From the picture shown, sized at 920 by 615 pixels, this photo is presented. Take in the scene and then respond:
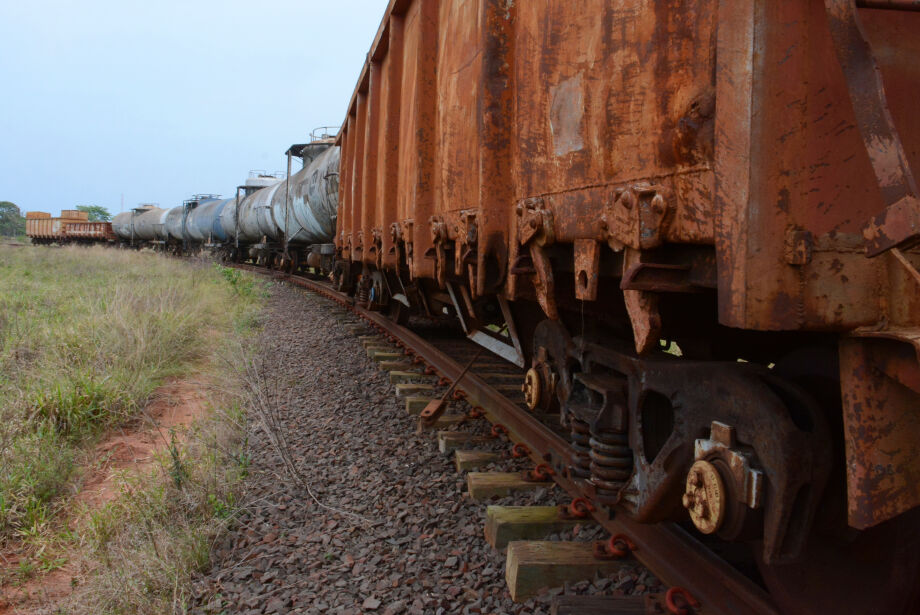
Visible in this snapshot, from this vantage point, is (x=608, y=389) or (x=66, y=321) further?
(x=66, y=321)

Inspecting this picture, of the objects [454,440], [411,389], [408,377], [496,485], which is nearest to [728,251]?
[496,485]

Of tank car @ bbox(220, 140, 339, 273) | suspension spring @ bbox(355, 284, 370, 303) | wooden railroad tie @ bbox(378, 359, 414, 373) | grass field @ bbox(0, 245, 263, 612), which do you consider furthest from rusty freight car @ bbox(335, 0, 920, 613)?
tank car @ bbox(220, 140, 339, 273)

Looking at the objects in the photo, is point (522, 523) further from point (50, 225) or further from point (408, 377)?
point (50, 225)

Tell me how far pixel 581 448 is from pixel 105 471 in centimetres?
312

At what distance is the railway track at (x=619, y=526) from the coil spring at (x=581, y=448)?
0.31ft

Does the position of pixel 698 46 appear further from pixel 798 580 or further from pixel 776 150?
pixel 798 580

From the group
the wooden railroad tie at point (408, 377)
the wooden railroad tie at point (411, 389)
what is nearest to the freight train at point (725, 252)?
the wooden railroad tie at point (411, 389)

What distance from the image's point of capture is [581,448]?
246cm

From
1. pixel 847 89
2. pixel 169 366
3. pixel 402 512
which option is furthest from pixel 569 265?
pixel 169 366

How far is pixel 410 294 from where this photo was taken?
20.1 feet

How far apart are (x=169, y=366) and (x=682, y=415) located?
5.36m

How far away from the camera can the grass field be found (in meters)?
2.76

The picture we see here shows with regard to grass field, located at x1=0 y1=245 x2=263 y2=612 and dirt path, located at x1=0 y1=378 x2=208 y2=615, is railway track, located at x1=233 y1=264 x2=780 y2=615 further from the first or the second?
dirt path, located at x1=0 y1=378 x2=208 y2=615

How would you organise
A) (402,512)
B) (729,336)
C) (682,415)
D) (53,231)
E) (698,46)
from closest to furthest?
(698,46) → (682,415) → (729,336) → (402,512) → (53,231)
